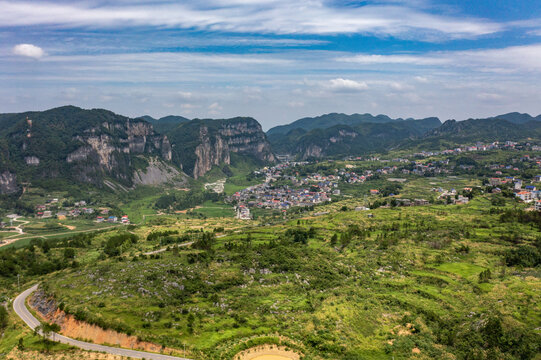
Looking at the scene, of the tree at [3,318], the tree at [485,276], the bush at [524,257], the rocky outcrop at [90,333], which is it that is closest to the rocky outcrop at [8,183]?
the tree at [3,318]

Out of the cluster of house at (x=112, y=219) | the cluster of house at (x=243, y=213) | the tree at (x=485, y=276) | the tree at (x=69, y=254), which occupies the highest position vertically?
the tree at (x=485, y=276)

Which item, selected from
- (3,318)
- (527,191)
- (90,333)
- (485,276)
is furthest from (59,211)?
(527,191)

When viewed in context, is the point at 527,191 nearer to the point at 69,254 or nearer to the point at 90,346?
the point at 90,346

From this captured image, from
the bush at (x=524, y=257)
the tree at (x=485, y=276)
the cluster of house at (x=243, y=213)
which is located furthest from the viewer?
the cluster of house at (x=243, y=213)

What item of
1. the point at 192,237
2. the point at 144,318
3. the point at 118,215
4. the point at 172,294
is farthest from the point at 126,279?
the point at 118,215

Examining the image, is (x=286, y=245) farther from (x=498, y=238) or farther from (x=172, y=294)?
(x=498, y=238)

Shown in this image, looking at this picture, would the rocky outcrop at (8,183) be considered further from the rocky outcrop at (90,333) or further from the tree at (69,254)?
the rocky outcrop at (90,333)

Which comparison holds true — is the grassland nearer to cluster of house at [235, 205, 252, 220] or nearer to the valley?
the valley

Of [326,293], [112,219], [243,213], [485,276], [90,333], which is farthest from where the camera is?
[243,213]

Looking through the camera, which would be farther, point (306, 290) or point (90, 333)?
point (306, 290)

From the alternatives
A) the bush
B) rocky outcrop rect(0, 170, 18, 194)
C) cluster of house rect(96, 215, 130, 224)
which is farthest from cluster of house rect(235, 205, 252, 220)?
rocky outcrop rect(0, 170, 18, 194)
